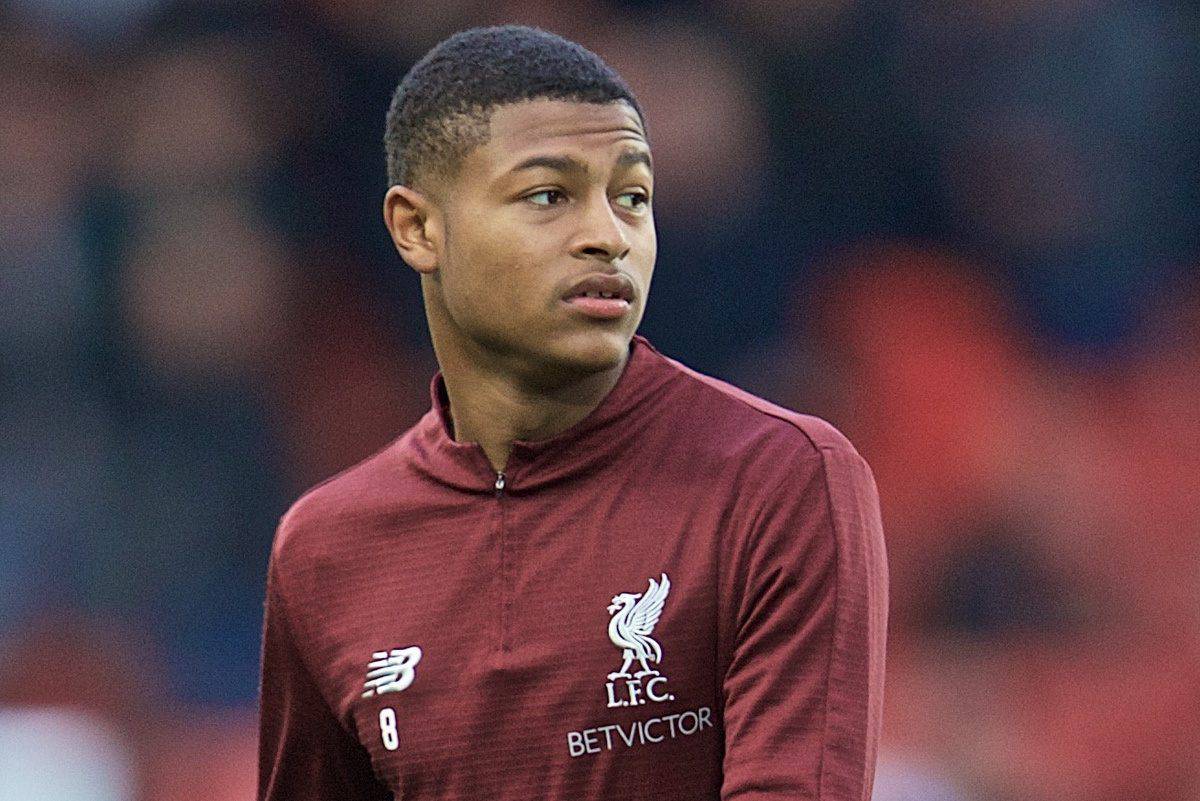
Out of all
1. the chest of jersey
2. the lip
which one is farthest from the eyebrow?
the chest of jersey

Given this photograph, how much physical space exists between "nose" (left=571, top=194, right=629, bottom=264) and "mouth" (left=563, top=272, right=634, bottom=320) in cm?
2

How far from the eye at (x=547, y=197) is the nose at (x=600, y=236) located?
0.11 feet

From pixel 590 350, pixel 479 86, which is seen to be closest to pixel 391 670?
pixel 590 350

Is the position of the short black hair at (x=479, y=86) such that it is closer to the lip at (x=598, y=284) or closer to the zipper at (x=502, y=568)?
the lip at (x=598, y=284)

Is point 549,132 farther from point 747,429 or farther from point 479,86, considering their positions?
point 747,429

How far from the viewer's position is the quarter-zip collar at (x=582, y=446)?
2.52m

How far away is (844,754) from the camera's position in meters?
2.23

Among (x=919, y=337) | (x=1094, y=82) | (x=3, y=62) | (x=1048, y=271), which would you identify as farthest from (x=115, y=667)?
(x=1094, y=82)

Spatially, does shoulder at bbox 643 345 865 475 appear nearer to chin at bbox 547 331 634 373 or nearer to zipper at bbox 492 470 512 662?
chin at bbox 547 331 634 373

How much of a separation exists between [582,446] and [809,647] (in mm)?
410

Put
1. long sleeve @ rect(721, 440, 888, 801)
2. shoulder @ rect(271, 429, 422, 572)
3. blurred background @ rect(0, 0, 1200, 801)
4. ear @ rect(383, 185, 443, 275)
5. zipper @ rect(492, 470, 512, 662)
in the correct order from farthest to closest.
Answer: blurred background @ rect(0, 0, 1200, 801)
shoulder @ rect(271, 429, 422, 572)
ear @ rect(383, 185, 443, 275)
zipper @ rect(492, 470, 512, 662)
long sleeve @ rect(721, 440, 888, 801)

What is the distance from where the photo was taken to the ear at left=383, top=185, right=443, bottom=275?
2.58m

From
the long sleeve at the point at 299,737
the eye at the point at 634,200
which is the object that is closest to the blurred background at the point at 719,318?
the long sleeve at the point at 299,737

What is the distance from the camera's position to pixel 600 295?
7.99 feet
